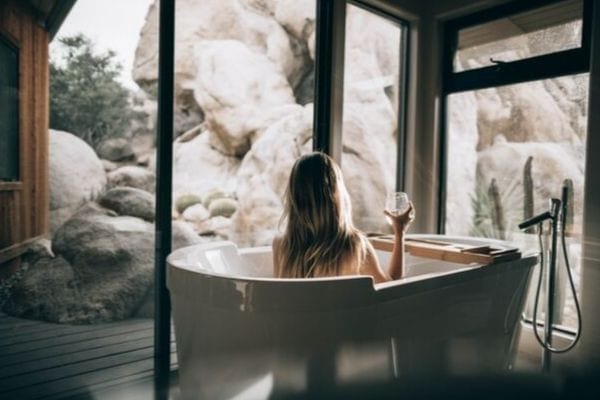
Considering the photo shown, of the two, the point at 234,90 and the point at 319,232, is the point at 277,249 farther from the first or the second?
the point at 234,90

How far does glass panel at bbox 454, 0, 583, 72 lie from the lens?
2514 mm

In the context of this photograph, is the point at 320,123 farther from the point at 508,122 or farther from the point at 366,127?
the point at 508,122

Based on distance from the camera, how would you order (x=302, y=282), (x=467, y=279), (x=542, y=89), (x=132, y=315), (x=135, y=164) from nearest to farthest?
(x=302, y=282) < (x=467, y=279) < (x=135, y=164) < (x=132, y=315) < (x=542, y=89)

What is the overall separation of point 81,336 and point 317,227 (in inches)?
51.1

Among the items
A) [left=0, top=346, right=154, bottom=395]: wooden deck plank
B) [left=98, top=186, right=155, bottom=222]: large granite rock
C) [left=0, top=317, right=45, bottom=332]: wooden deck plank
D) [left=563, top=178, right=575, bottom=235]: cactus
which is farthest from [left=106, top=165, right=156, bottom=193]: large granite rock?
[left=563, top=178, right=575, bottom=235]: cactus

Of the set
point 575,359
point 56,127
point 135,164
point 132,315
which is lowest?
point 575,359

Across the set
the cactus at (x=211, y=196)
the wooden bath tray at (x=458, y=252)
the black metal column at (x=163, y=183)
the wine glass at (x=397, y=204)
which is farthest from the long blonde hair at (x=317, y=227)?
the cactus at (x=211, y=196)

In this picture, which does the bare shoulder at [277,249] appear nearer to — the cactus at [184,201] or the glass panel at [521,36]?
the cactus at [184,201]

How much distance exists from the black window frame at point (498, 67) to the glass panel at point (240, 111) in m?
0.93

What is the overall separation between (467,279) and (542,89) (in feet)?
5.21

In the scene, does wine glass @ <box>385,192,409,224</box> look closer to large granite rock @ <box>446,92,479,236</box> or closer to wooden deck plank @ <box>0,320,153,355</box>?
wooden deck plank @ <box>0,320,153,355</box>

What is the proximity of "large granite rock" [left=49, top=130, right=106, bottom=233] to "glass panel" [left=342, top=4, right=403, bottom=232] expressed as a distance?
156 cm

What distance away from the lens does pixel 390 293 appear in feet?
4.56

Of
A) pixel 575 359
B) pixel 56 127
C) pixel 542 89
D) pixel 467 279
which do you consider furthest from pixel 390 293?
pixel 542 89
